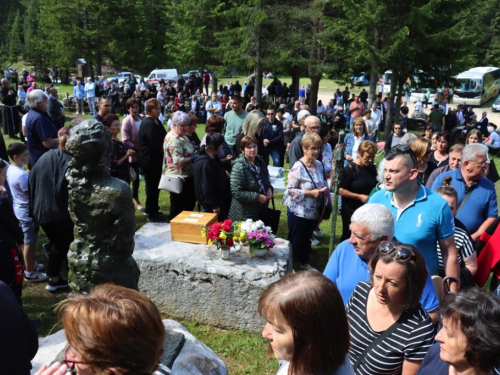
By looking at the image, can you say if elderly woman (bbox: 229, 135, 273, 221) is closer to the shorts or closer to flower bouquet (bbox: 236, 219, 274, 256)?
flower bouquet (bbox: 236, 219, 274, 256)

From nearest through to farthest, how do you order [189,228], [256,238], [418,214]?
[418,214] → [256,238] → [189,228]

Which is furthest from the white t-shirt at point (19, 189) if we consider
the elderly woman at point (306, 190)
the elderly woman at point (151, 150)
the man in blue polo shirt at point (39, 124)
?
the elderly woman at point (306, 190)

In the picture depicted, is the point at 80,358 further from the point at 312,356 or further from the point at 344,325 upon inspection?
the point at 344,325

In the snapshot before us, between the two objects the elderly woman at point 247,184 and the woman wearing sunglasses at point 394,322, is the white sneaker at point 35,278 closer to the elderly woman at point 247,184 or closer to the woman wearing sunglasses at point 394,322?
the elderly woman at point 247,184

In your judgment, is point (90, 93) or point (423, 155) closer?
point (423, 155)

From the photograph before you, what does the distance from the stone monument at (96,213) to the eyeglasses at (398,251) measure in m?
1.77

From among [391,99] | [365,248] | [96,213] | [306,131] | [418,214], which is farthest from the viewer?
[391,99]

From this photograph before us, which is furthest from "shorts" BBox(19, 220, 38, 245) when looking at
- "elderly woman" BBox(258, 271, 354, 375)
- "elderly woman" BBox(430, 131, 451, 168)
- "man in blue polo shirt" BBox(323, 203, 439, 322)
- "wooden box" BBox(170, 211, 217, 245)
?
"elderly woman" BBox(430, 131, 451, 168)

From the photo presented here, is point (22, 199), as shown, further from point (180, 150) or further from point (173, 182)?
point (180, 150)

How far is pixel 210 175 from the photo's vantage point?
582 centimetres

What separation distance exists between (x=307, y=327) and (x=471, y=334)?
0.83m

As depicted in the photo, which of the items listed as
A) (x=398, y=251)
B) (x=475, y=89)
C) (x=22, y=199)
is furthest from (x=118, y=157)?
(x=475, y=89)

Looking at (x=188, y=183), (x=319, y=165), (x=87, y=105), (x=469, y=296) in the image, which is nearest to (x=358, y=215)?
(x=469, y=296)

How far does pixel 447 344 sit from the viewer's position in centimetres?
225
